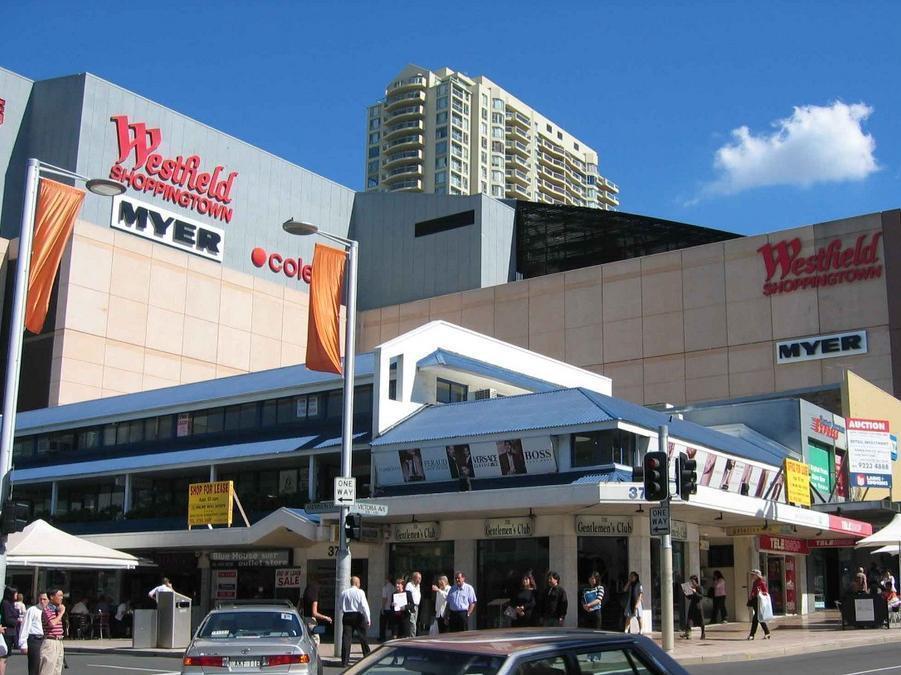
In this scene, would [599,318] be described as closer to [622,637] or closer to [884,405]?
[884,405]

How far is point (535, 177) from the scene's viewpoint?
172000 mm

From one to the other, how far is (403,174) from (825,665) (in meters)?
144

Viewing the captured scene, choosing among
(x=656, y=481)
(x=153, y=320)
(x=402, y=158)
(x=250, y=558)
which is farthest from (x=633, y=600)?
(x=402, y=158)

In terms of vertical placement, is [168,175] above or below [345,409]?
above

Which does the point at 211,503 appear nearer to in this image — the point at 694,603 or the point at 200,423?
the point at 200,423

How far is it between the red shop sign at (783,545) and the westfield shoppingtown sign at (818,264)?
19724 millimetres

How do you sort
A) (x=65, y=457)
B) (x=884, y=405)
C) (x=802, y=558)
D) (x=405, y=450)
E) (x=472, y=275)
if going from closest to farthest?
(x=405, y=450), (x=802, y=558), (x=65, y=457), (x=884, y=405), (x=472, y=275)

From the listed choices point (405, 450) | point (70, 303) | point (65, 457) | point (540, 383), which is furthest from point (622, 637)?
point (70, 303)

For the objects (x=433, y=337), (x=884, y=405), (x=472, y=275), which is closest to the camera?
(x=433, y=337)

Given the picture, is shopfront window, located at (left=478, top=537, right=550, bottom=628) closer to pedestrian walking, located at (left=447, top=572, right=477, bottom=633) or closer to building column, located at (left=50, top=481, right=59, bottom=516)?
pedestrian walking, located at (left=447, top=572, right=477, bottom=633)

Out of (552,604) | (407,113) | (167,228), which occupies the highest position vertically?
(407,113)

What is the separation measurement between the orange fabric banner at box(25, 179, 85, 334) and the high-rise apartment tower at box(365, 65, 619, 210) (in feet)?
447

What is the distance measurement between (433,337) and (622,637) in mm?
27218

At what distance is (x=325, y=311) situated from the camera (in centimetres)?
2498
